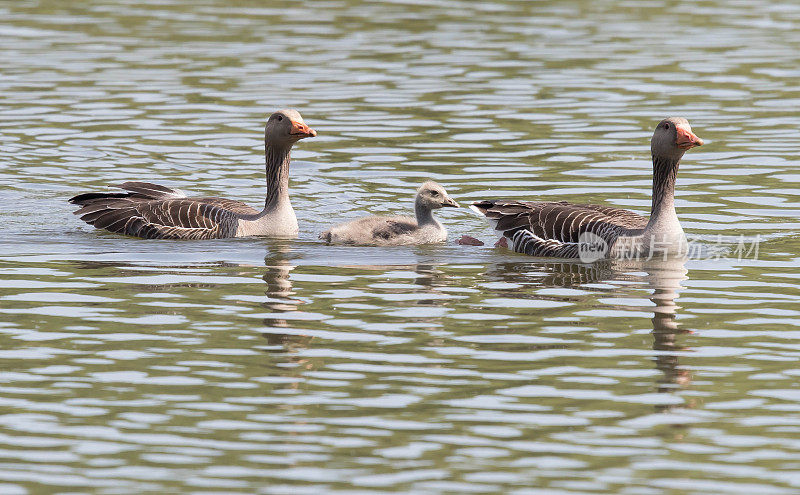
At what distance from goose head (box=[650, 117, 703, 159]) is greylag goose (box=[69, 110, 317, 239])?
4241 millimetres

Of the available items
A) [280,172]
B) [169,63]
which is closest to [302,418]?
[280,172]

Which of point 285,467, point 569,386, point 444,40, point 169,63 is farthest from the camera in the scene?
point 444,40

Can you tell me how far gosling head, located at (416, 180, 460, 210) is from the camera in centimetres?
1733

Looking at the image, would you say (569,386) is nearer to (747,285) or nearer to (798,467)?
(798,467)

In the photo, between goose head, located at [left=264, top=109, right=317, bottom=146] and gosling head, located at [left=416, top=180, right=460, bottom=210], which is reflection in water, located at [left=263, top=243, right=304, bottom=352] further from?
gosling head, located at [left=416, top=180, right=460, bottom=210]

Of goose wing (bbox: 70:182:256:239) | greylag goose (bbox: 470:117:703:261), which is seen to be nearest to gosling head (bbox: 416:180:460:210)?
greylag goose (bbox: 470:117:703:261)

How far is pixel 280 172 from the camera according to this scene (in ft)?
59.4

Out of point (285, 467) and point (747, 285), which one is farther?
point (747, 285)

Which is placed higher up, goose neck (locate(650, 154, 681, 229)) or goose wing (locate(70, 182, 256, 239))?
goose neck (locate(650, 154, 681, 229))

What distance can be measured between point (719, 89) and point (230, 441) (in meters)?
20.2

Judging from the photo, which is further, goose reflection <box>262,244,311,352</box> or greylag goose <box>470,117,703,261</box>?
greylag goose <box>470,117,703,261</box>

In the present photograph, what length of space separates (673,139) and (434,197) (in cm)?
301

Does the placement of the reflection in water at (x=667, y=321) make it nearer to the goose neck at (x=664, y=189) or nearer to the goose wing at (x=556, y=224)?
the goose neck at (x=664, y=189)

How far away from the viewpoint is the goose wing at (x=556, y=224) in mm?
16453
